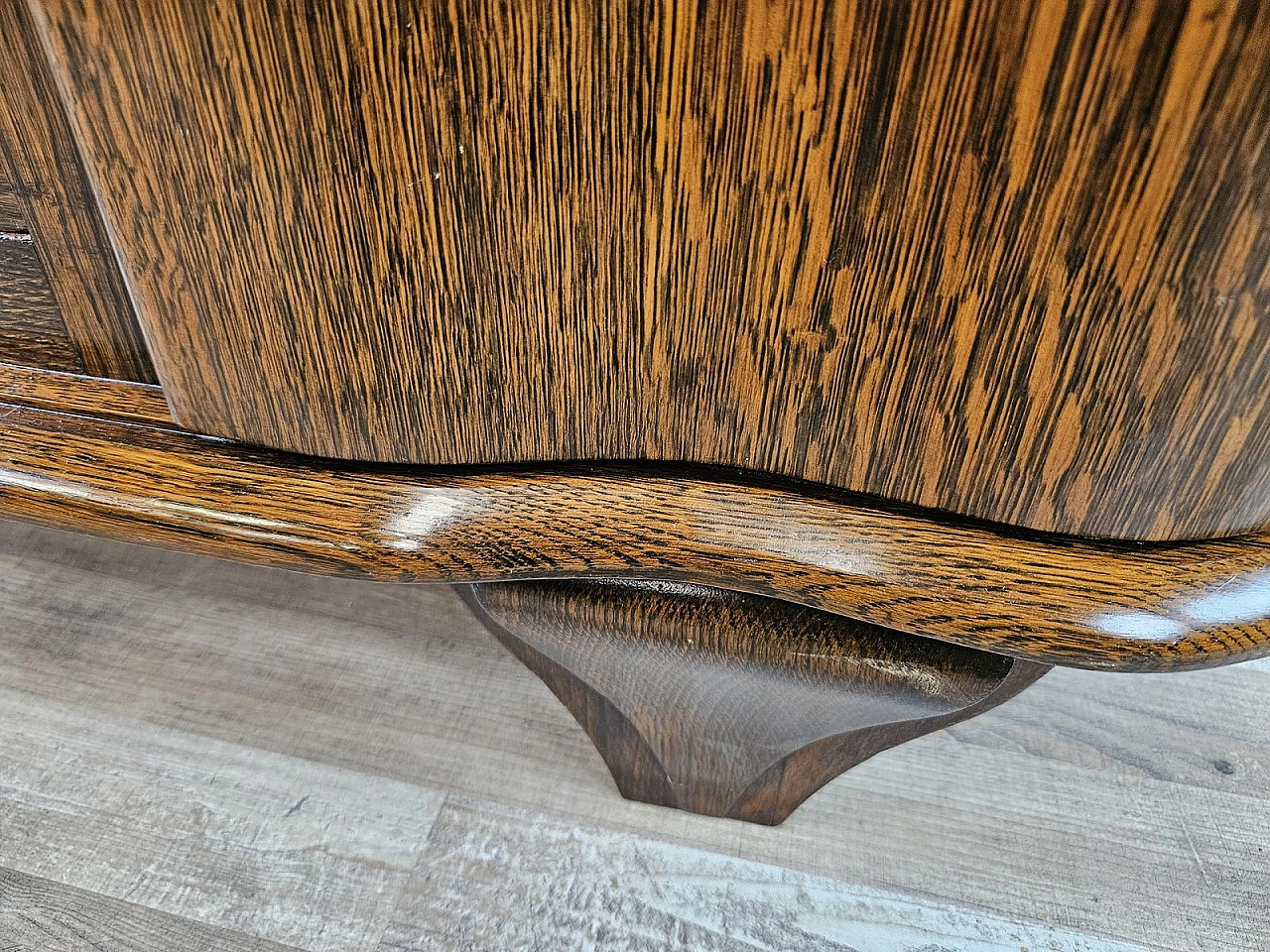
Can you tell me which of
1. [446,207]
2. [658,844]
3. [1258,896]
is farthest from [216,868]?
[1258,896]

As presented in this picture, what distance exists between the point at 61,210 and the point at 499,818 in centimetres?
32

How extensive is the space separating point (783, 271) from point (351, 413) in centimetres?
13

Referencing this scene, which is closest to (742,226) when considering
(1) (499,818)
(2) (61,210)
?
(2) (61,210)

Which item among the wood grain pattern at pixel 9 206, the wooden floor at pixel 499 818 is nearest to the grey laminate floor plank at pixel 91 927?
Answer: the wooden floor at pixel 499 818

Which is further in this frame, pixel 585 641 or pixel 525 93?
pixel 585 641

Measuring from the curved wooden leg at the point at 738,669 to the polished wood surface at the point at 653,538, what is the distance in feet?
0.15

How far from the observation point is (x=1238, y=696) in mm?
523

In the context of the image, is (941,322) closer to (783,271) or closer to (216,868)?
(783,271)

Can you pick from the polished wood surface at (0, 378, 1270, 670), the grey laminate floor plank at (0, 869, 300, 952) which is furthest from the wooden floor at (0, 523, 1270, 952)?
the polished wood surface at (0, 378, 1270, 670)

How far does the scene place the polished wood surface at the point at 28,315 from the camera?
0.29 m

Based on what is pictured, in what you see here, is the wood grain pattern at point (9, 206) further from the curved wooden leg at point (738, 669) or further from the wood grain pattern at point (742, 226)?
the curved wooden leg at point (738, 669)

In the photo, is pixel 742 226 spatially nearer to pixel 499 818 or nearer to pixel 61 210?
pixel 61 210

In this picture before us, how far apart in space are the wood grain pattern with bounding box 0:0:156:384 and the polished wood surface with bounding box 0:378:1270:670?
0.06 ft

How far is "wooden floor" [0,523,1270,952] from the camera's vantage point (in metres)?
0.40
